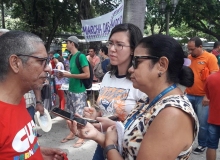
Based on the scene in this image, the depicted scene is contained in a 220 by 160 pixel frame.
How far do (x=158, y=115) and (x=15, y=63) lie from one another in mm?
1035

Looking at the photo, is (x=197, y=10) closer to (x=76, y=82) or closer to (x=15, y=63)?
(x=76, y=82)

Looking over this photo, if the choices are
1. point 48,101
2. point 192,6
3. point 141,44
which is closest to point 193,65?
point 141,44

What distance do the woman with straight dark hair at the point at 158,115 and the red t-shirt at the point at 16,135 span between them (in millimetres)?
363

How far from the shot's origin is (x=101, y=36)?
5.34m

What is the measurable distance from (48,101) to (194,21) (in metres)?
15.7

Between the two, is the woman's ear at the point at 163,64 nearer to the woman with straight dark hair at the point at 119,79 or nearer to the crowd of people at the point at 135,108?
the crowd of people at the point at 135,108

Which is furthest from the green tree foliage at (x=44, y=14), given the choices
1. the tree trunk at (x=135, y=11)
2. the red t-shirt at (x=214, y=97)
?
the red t-shirt at (x=214, y=97)

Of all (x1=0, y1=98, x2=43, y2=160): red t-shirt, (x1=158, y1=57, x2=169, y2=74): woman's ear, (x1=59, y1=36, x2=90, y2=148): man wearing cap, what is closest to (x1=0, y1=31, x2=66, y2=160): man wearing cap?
(x1=0, y1=98, x2=43, y2=160): red t-shirt

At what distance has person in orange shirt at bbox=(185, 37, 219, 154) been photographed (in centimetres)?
406

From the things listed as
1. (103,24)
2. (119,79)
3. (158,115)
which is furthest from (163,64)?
(103,24)

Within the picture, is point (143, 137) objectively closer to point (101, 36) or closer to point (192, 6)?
point (101, 36)

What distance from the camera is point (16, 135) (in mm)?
1392

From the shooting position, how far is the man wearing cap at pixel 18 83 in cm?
138

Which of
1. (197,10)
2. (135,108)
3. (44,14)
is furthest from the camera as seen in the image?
(197,10)
